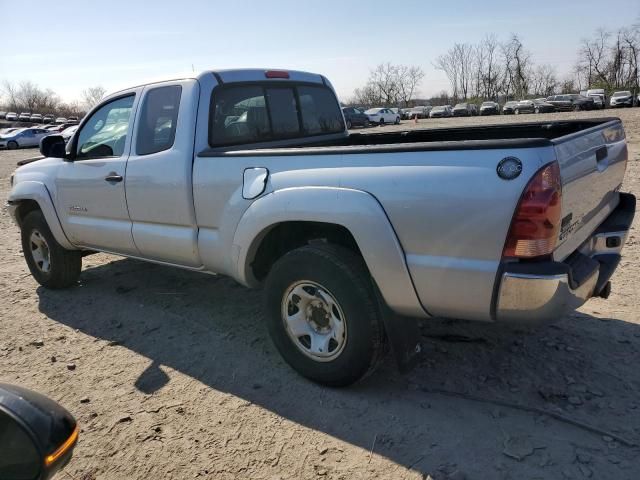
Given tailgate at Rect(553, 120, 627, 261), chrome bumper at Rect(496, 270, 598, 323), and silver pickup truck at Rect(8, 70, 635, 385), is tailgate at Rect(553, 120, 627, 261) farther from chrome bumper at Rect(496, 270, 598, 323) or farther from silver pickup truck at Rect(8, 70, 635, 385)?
chrome bumper at Rect(496, 270, 598, 323)

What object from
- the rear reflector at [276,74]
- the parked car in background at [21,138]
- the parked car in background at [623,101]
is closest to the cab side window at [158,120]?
the rear reflector at [276,74]

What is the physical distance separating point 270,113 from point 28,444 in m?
3.26

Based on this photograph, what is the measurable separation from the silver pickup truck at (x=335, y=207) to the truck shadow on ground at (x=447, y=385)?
0.29 metres

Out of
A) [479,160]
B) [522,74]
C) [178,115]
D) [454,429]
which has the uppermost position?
[522,74]

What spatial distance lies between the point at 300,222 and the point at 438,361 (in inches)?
53.3

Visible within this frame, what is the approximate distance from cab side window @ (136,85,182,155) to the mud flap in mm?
2106

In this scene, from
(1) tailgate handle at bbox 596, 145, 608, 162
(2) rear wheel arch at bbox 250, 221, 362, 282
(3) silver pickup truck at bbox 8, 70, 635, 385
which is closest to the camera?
(3) silver pickup truck at bbox 8, 70, 635, 385

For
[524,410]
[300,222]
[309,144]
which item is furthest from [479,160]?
[309,144]

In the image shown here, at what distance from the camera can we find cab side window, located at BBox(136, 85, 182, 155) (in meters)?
3.98

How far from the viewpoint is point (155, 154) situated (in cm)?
402

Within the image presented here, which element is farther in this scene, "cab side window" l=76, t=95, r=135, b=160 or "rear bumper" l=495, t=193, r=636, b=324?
"cab side window" l=76, t=95, r=135, b=160

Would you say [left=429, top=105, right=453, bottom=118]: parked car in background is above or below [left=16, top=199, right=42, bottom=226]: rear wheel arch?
above

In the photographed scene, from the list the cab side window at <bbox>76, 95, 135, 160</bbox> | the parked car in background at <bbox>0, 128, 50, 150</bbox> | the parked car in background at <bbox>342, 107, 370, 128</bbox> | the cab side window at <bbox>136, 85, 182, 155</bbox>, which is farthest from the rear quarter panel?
the parked car in background at <bbox>342, 107, 370, 128</bbox>

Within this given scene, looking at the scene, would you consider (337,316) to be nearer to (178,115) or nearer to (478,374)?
(478,374)
